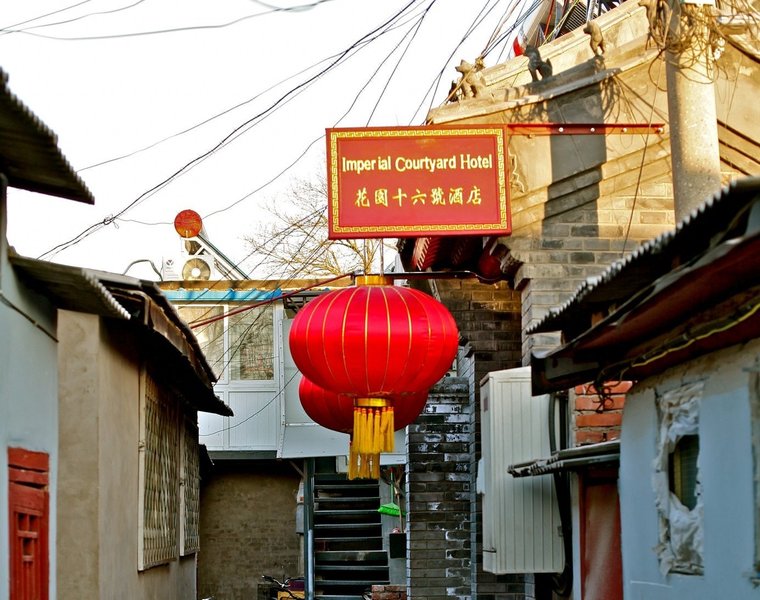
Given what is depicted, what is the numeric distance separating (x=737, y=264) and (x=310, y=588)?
18648mm

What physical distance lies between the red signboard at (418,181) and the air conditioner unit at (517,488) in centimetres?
143

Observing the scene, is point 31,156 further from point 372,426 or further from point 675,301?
point 372,426

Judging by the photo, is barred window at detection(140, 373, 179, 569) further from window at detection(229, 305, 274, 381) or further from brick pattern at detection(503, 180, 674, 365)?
window at detection(229, 305, 274, 381)

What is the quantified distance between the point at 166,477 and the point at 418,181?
4.62m

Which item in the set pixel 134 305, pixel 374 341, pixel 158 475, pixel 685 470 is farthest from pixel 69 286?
pixel 158 475

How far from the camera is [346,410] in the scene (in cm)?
1359

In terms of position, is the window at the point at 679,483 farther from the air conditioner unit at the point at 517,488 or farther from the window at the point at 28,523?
the window at the point at 28,523

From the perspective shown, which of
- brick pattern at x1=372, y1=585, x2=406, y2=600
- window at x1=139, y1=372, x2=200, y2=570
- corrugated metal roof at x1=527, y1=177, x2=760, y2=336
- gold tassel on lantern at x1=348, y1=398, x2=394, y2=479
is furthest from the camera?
brick pattern at x1=372, y1=585, x2=406, y2=600

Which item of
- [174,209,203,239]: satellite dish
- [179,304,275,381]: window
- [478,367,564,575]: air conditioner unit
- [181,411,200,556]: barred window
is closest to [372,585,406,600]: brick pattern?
[181,411,200,556]: barred window

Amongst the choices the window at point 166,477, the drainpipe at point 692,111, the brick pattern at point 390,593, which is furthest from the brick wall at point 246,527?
the drainpipe at point 692,111

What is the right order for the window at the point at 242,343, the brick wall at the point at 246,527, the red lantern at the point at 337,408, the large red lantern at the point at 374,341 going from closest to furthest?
the large red lantern at the point at 374,341, the red lantern at the point at 337,408, the window at the point at 242,343, the brick wall at the point at 246,527

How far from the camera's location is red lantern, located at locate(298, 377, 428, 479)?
11680mm

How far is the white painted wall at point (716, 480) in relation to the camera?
557cm

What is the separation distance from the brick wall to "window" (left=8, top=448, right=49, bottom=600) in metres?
20.6
